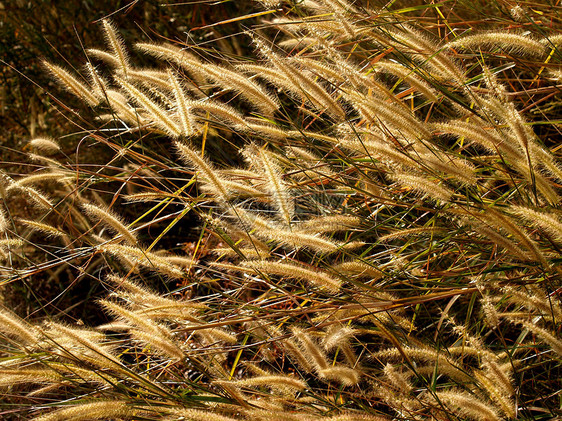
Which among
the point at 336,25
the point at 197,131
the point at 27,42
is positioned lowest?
the point at 197,131

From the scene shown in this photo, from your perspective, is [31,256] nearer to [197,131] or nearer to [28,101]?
[28,101]

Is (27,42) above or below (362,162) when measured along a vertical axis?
above

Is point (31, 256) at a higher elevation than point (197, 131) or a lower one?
lower

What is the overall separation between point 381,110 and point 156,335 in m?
0.87

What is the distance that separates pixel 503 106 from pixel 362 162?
59 cm

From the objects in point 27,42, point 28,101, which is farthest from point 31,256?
point 27,42

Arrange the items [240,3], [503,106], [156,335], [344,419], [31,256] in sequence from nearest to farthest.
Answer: [344,419] < [503,106] < [156,335] < [31,256] < [240,3]

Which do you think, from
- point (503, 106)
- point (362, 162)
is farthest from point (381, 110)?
point (362, 162)

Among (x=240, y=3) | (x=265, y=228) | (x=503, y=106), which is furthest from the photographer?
(x=240, y=3)

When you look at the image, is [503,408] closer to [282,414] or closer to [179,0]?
[282,414]

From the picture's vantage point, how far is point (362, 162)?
1.85m

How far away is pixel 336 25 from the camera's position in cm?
187

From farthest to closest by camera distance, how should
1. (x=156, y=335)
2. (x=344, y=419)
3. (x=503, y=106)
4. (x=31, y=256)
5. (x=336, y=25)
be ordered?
(x=31, y=256)
(x=336, y=25)
(x=156, y=335)
(x=503, y=106)
(x=344, y=419)

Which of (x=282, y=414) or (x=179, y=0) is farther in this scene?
(x=179, y=0)
